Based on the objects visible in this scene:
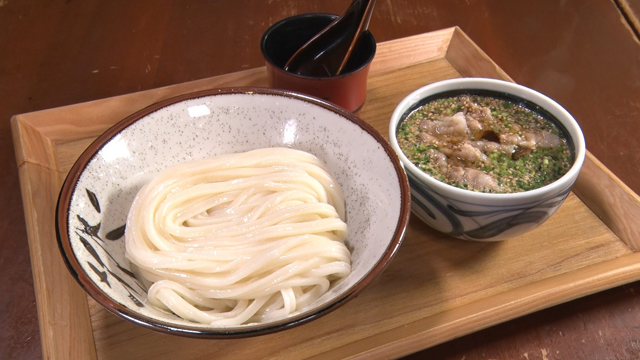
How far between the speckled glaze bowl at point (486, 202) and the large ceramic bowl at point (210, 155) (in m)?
0.09

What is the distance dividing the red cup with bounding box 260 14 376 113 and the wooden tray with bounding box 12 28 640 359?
44cm

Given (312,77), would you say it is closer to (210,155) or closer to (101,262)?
(210,155)

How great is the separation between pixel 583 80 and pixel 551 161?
40.6 inches

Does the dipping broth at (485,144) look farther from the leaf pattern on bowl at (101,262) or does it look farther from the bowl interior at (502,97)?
the leaf pattern on bowl at (101,262)

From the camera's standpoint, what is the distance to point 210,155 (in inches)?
54.5

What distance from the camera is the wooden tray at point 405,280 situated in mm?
1079

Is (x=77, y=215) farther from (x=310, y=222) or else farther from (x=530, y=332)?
(x=530, y=332)

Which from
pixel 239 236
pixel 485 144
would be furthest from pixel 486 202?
pixel 239 236

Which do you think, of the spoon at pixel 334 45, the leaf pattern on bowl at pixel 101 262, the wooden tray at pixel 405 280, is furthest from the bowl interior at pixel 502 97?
the leaf pattern on bowl at pixel 101 262

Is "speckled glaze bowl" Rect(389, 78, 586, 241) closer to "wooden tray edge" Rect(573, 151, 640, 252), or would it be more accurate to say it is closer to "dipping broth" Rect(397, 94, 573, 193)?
"dipping broth" Rect(397, 94, 573, 193)

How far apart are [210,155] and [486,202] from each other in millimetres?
731

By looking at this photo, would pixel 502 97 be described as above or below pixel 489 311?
above

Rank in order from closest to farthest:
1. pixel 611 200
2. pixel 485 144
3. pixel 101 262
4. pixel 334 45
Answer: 1. pixel 101 262
2. pixel 485 144
3. pixel 611 200
4. pixel 334 45

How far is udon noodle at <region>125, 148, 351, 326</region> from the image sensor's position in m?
1.04
